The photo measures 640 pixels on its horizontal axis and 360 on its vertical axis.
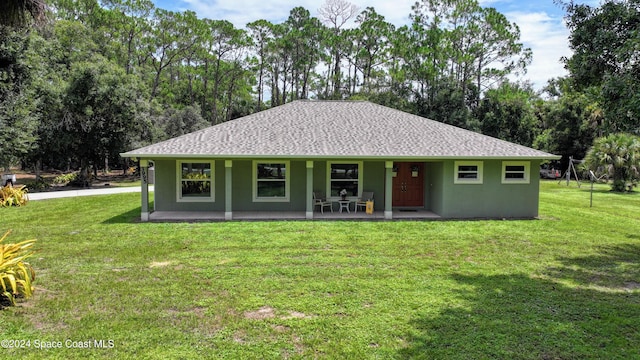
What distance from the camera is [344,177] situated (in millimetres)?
14695

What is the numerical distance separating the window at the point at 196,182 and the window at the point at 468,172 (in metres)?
8.70

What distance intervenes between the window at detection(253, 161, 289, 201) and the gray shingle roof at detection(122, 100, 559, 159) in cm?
100

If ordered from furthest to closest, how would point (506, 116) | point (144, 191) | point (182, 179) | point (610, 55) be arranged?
point (506, 116) → point (182, 179) → point (144, 191) → point (610, 55)

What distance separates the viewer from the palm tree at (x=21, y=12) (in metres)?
5.07

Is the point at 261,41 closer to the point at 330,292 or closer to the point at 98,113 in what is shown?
the point at 98,113

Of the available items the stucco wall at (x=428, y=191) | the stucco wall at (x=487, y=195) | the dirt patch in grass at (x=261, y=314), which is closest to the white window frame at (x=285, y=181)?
the stucco wall at (x=428, y=191)

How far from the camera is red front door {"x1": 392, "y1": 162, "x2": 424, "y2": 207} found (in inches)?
610

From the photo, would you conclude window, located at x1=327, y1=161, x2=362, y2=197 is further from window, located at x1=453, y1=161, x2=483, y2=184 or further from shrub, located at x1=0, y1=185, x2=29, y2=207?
shrub, located at x1=0, y1=185, x2=29, y2=207

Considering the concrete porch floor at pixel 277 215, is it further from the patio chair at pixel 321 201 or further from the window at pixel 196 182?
the window at pixel 196 182

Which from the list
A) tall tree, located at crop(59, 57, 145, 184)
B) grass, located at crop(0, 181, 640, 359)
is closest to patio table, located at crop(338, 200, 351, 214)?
grass, located at crop(0, 181, 640, 359)

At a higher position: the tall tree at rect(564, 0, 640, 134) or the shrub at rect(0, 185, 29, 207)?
the tall tree at rect(564, 0, 640, 134)

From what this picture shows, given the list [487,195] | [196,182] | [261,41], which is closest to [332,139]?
[196,182]

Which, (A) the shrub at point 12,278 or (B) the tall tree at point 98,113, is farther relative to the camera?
(B) the tall tree at point 98,113

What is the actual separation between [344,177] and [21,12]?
35.7 feet
